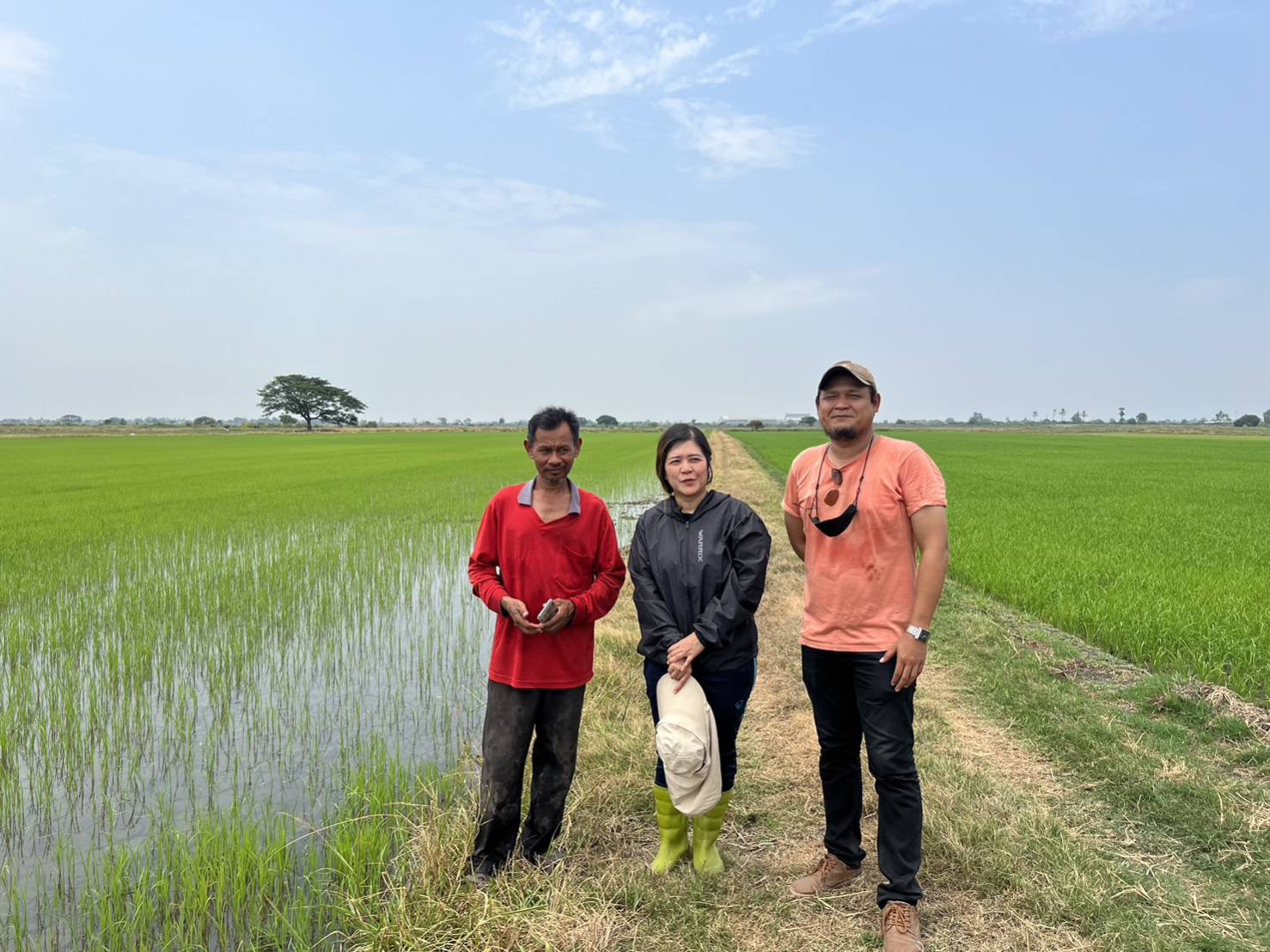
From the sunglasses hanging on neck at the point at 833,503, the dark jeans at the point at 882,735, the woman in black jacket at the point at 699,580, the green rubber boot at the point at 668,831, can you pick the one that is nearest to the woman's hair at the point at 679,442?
the woman in black jacket at the point at 699,580

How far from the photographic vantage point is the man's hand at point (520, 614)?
251 cm

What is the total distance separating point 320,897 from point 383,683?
2.63 metres

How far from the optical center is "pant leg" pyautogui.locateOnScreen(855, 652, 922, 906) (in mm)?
2393

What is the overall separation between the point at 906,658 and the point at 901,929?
2.90ft

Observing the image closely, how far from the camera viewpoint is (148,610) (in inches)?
259

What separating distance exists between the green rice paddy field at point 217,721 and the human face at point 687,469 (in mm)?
1843

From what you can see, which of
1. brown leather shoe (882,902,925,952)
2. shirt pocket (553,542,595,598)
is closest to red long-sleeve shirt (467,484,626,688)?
shirt pocket (553,542,595,598)

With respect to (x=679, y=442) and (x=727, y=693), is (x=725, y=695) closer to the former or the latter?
(x=727, y=693)

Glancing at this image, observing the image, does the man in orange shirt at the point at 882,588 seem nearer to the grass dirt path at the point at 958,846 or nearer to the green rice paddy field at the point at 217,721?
the grass dirt path at the point at 958,846

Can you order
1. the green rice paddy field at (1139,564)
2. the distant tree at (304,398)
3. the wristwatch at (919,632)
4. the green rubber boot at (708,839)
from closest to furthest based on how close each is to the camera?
1. the wristwatch at (919,632)
2. the green rubber boot at (708,839)
3. the green rice paddy field at (1139,564)
4. the distant tree at (304,398)

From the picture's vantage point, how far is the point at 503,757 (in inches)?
104

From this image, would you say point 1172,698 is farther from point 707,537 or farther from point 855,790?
point 707,537

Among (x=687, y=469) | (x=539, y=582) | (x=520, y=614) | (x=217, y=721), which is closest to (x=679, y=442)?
(x=687, y=469)

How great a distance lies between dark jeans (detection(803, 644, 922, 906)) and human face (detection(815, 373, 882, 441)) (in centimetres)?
73
